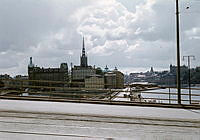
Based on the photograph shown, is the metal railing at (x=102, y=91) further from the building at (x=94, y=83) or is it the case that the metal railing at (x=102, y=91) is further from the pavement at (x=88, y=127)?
the pavement at (x=88, y=127)

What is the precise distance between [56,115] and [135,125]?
3.19 m

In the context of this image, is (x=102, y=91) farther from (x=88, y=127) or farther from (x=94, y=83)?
(x=88, y=127)

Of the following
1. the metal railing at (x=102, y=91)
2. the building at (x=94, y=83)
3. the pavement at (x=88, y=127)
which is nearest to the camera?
the pavement at (x=88, y=127)

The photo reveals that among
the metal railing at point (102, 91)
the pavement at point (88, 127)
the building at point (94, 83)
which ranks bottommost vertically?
the pavement at point (88, 127)

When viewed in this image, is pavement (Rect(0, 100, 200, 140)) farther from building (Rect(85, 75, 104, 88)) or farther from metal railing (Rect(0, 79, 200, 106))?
building (Rect(85, 75, 104, 88))

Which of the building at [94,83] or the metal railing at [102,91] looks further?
the building at [94,83]

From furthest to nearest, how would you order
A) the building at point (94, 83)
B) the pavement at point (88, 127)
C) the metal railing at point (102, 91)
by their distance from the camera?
the building at point (94, 83) → the metal railing at point (102, 91) → the pavement at point (88, 127)

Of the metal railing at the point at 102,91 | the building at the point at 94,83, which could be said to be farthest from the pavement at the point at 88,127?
the building at the point at 94,83

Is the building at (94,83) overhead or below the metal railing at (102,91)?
overhead

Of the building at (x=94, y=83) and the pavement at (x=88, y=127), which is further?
the building at (x=94, y=83)

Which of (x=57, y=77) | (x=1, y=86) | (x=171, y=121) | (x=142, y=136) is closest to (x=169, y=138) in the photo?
(x=142, y=136)

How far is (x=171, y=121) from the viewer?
926 cm


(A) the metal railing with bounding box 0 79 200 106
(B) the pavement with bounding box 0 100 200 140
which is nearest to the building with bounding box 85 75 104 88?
(A) the metal railing with bounding box 0 79 200 106

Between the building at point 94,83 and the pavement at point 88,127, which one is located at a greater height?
the building at point 94,83
